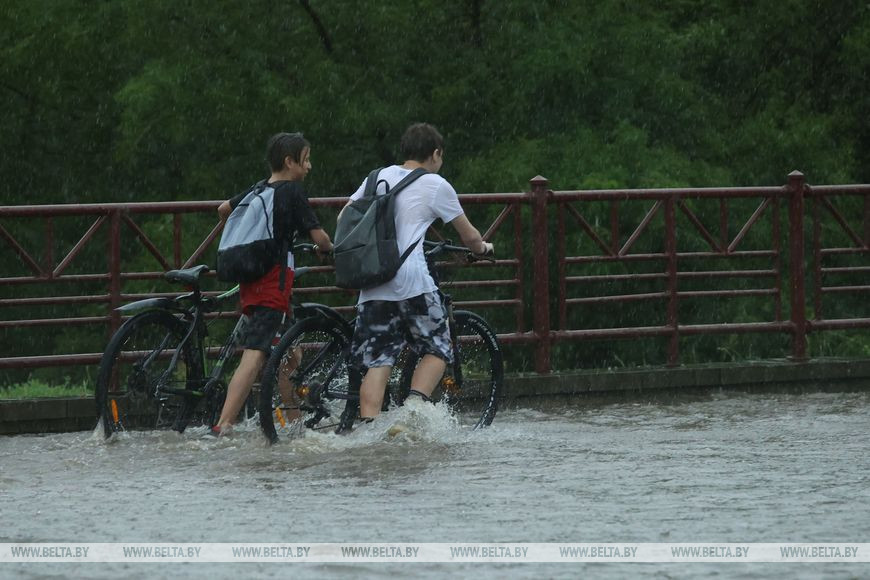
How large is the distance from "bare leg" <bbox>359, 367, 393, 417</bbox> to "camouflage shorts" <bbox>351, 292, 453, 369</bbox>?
41 millimetres

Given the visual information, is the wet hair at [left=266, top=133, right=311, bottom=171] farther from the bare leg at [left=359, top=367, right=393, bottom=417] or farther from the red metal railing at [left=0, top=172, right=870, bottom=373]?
the red metal railing at [left=0, top=172, right=870, bottom=373]

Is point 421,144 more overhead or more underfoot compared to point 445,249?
more overhead

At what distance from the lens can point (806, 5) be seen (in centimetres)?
2391

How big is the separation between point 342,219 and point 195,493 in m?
2.07

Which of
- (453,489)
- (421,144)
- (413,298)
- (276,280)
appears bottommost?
(453,489)

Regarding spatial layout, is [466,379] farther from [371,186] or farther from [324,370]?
[371,186]

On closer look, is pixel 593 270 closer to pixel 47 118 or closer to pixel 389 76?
pixel 389 76

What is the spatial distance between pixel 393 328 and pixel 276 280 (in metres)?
0.70

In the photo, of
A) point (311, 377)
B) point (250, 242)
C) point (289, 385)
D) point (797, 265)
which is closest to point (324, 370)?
point (311, 377)

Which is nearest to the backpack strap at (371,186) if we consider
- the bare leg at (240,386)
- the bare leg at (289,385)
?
the bare leg at (289,385)

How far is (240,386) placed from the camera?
9555 mm

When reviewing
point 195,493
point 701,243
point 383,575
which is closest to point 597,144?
point 701,243

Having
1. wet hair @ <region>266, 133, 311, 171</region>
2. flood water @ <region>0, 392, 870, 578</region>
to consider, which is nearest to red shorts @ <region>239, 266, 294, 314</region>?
wet hair @ <region>266, 133, 311, 171</region>

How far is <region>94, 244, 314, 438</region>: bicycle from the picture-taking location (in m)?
9.69
